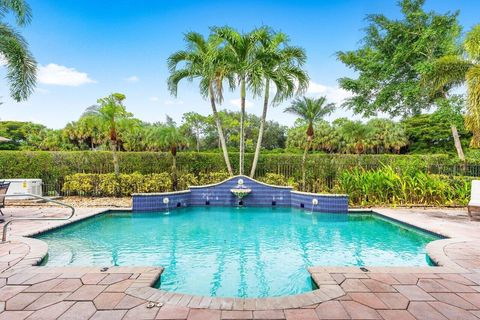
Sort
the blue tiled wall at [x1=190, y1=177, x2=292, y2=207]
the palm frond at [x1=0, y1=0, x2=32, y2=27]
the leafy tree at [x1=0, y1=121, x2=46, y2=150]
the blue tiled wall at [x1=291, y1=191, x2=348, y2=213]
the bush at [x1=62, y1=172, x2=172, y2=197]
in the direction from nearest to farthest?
1. the palm frond at [x1=0, y1=0, x2=32, y2=27]
2. the blue tiled wall at [x1=291, y1=191, x2=348, y2=213]
3. the blue tiled wall at [x1=190, y1=177, x2=292, y2=207]
4. the bush at [x1=62, y1=172, x2=172, y2=197]
5. the leafy tree at [x1=0, y1=121, x2=46, y2=150]

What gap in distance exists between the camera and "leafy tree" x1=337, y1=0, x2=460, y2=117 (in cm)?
1723

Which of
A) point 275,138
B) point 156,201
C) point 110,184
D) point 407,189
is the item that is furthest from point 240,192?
point 275,138

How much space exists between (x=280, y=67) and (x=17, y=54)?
990cm

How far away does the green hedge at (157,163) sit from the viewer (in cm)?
1341

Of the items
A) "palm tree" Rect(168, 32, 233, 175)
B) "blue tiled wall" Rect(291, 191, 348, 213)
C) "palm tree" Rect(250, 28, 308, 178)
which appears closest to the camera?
"blue tiled wall" Rect(291, 191, 348, 213)

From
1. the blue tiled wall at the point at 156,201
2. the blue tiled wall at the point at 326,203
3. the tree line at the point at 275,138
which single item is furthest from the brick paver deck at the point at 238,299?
the tree line at the point at 275,138

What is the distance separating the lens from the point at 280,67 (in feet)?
43.9

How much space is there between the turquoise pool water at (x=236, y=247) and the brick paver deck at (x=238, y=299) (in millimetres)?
720

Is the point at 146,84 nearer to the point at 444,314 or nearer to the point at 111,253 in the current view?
the point at 111,253

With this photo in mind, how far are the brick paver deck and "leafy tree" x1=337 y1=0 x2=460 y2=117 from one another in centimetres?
1616

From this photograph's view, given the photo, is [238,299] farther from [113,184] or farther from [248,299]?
[113,184]

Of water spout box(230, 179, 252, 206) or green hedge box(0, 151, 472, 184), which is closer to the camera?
water spout box(230, 179, 252, 206)

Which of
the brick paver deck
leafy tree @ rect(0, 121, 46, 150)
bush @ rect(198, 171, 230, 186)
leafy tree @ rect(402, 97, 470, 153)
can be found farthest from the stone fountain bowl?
leafy tree @ rect(0, 121, 46, 150)

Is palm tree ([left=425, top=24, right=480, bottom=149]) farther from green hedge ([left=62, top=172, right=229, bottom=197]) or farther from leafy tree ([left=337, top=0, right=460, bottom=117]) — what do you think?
green hedge ([left=62, top=172, right=229, bottom=197])
